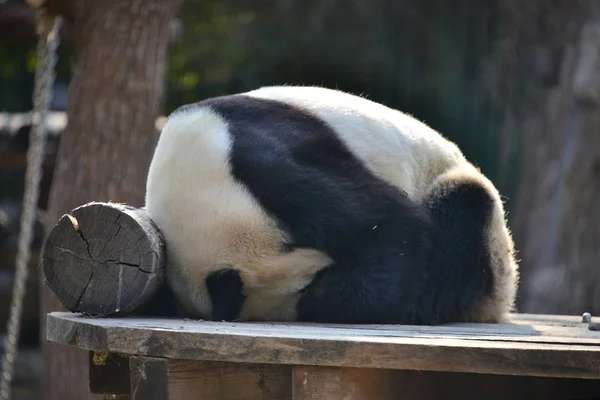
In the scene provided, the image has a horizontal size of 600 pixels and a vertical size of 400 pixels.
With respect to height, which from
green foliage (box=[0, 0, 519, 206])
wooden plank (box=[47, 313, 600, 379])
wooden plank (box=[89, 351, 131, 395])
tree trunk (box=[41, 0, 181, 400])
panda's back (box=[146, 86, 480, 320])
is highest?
green foliage (box=[0, 0, 519, 206])

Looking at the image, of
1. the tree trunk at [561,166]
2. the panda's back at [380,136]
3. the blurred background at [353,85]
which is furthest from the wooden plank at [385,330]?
the tree trunk at [561,166]

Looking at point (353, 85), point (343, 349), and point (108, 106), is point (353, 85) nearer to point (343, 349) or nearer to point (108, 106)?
point (108, 106)

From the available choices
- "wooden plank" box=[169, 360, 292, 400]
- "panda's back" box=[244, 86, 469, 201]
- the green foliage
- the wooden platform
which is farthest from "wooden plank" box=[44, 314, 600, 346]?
the green foliage

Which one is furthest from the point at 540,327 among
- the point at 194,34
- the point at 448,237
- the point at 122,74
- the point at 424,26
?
the point at 194,34

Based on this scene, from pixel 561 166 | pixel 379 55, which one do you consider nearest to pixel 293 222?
pixel 561 166

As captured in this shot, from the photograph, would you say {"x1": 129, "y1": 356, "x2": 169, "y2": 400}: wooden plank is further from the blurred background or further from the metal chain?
the blurred background

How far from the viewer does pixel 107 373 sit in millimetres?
3299

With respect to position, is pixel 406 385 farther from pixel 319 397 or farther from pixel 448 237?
pixel 448 237

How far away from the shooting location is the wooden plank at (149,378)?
2.77 metres

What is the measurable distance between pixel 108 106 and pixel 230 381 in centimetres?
247

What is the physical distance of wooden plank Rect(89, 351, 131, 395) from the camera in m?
3.29

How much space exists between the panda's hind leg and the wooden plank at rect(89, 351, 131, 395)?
112 centimetres

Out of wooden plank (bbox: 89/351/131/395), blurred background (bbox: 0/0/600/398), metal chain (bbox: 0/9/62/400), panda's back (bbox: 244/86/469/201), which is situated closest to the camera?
wooden plank (bbox: 89/351/131/395)

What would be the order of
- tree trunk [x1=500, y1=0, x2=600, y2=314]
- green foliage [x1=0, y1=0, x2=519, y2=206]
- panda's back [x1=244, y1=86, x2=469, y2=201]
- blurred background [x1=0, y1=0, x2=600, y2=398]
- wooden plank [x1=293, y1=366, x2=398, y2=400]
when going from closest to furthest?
wooden plank [x1=293, y1=366, x2=398, y2=400]
panda's back [x1=244, y1=86, x2=469, y2=201]
blurred background [x1=0, y1=0, x2=600, y2=398]
tree trunk [x1=500, y1=0, x2=600, y2=314]
green foliage [x1=0, y1=0, x2=519, y2=206]
